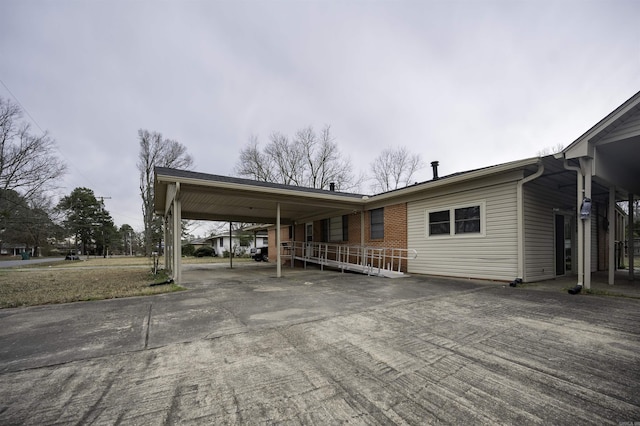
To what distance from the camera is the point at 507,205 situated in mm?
7359

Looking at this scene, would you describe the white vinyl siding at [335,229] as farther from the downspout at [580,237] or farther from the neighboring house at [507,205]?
the downspout at [580,237]

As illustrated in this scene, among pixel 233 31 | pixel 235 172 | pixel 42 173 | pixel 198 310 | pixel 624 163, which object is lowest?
pixel 198 310

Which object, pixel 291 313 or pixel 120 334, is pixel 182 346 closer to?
pixel 120 334

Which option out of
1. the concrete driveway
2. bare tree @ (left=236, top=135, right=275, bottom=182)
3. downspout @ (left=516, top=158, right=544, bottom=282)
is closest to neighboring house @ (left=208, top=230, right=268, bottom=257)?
bare tree @ (left=236, top=135, right=275, bottom=182)

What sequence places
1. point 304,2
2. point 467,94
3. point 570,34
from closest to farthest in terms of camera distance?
1. point 570,34
2. point 304,2
3. point 467,94

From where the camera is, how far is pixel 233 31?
10.3 metres

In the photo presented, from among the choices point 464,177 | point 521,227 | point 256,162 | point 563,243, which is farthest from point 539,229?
point 256,162

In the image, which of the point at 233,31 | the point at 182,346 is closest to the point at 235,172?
the point at 233,31


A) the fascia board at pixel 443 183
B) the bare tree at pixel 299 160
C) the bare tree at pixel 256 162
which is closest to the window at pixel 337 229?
the fascia board at pixel 443 183

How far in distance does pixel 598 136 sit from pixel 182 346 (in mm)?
8517

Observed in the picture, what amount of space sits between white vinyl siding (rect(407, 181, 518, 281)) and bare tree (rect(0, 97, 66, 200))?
24284 mm

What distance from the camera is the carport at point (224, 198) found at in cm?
781

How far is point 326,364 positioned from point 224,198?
8.15 metres

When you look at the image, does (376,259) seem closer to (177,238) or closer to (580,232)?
(580,232)
